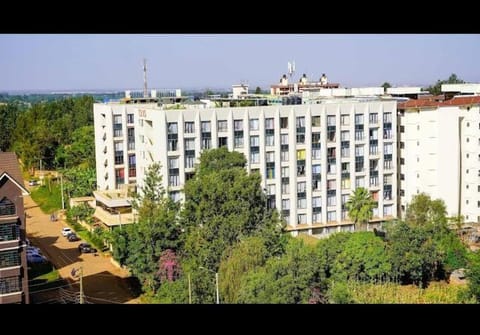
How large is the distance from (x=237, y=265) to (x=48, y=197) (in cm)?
603

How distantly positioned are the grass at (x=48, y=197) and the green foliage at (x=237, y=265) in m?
5.08

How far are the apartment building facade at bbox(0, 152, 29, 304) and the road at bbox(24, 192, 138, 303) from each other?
0.99 meters

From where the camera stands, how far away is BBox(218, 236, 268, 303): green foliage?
5336mm

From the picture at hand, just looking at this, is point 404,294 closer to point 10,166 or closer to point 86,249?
point 10,166

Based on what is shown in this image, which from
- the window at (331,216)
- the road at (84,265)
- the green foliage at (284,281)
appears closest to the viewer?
the green foliage at (284,281)

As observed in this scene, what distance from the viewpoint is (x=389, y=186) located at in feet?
28.7

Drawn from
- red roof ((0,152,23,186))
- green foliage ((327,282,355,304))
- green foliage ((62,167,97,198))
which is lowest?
green foliage ((327,282,355,304))

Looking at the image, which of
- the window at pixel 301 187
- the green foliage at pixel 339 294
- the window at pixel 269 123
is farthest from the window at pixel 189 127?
the green foliage at pixel 339 294

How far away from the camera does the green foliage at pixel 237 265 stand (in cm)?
534

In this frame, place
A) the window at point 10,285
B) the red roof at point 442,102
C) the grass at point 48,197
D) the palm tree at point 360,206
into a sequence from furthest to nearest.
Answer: the grass at point 48,197 → the red roof at point 442,102 → the palm tree at point 360,206 → the window at point 10,285

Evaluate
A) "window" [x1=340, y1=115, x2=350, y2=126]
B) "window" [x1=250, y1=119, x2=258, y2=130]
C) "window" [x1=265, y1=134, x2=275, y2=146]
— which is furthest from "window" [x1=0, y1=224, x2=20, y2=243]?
"window" [x1=340, y1=115, x2=350, y2=126]

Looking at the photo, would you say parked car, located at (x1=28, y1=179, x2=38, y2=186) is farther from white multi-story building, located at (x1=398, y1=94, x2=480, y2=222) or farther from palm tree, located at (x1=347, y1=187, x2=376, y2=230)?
white multi-story building, located at (x1=398, y1=94, x2=480, y2=222)

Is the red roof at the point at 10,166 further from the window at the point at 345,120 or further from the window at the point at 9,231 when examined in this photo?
the window at the point at 345,120
